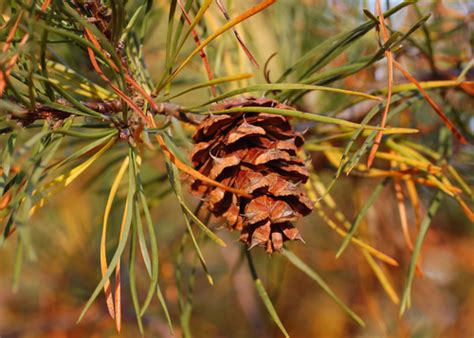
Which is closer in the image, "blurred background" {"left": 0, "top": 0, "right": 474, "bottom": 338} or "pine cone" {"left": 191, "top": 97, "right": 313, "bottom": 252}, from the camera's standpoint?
"pine cone" {"left": 191, "top": 97, "right": 313, "bottom": 252}

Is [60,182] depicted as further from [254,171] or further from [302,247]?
[302,247]

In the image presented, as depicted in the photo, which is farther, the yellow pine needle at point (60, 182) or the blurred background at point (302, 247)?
the blurred background at point (302, 247)

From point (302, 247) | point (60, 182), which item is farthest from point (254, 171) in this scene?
point (302, 247)

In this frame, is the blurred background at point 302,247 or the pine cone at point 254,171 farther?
the blurred background at point 302,247

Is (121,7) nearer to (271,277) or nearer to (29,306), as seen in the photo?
(271,277)
